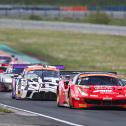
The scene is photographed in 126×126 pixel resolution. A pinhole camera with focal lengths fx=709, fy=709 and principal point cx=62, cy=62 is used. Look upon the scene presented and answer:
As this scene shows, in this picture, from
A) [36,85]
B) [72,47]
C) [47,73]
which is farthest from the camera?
[72,47]

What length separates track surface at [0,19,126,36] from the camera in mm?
54875

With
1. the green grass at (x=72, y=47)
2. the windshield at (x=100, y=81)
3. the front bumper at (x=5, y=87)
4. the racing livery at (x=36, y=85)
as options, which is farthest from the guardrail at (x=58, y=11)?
the windshield at (x=100, y=81)

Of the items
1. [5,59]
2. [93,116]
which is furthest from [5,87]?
[93,116]

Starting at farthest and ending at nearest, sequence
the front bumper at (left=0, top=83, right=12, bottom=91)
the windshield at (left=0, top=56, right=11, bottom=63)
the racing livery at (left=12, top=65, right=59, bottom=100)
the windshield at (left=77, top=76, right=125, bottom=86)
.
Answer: the windshield at (left=0, top=56, right=11, bottom=63)
the front bumper at (left=0, top=83, right=12, bottom=91)
the racing livery at (left=12, top=65, right=59, bottom=100)
the windshield at (left=77, top=76, right=125, bottom=86)

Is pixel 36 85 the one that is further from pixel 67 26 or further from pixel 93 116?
pixel 67 26

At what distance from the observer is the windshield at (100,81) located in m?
17.8

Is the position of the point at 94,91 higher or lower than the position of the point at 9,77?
lower

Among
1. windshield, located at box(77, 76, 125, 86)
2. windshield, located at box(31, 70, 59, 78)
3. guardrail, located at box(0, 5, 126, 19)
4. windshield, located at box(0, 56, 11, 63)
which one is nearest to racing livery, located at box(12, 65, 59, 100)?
windshield, located at box(31, 70, 59, 78)

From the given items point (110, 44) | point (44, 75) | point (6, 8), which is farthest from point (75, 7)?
point (44, 75)

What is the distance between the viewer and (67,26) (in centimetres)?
5941

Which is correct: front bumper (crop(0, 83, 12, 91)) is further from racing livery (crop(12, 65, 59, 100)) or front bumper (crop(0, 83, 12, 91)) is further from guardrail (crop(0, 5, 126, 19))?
guardrail (crop(0, 5, 126, 19))

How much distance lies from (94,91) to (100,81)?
2.78 feet

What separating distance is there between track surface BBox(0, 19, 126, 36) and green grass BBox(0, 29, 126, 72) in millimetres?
651

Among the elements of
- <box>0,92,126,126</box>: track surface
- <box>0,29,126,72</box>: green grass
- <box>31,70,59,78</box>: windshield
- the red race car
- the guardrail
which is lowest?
<box>0,92,126,126</box>: track surface
